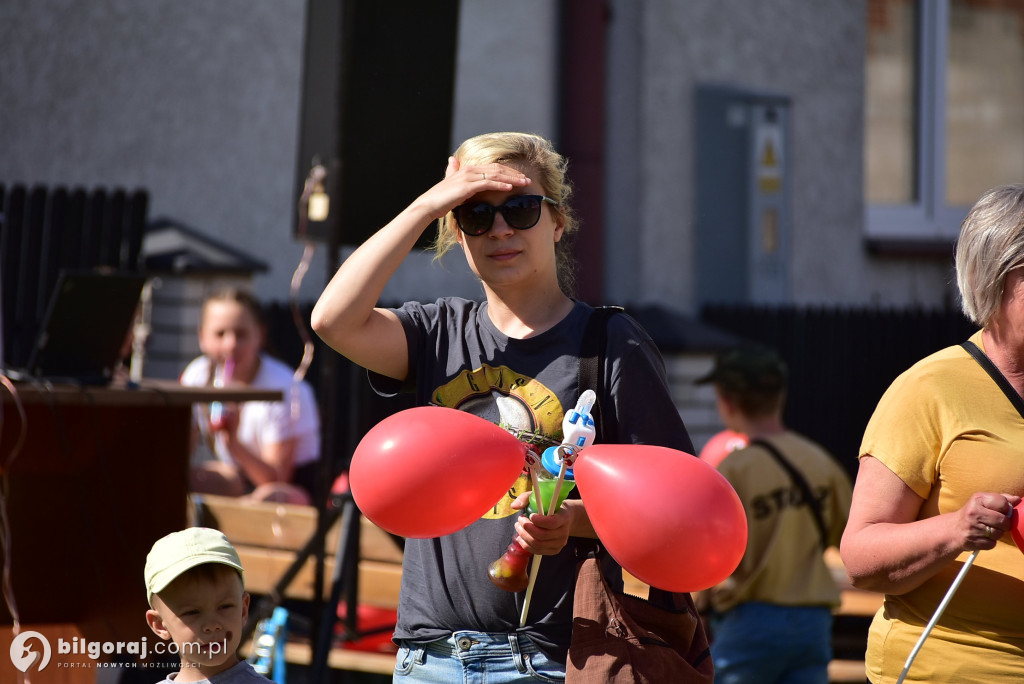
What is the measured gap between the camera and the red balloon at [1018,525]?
1.88 metres

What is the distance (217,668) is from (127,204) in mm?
4415

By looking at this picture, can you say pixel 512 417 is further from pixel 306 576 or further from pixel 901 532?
pixel 306 576

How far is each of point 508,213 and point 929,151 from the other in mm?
8169

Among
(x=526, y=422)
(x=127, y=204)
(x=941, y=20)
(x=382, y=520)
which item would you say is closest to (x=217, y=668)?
(x=382, y=520)

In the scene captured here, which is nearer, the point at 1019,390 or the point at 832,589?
the point at 1019,390

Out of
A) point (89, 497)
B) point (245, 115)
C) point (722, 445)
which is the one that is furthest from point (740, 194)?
point (89, 497)

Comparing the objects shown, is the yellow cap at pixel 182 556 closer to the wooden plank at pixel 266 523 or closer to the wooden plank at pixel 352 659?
the wooden plank at pixel 352 659

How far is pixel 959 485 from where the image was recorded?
202cm

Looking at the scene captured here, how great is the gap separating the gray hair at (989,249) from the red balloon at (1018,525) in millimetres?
380

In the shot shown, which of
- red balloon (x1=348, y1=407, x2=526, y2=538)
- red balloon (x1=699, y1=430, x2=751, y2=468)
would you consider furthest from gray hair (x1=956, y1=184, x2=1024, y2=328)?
red balloon (x1=699, y1=430, x2=751, y2=468)

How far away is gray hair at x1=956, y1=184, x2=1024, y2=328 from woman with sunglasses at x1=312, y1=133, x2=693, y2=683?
22.7 inches

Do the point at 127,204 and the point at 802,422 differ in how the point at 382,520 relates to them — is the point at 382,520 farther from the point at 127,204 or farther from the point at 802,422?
the point at 802,422

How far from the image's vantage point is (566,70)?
7891 mm

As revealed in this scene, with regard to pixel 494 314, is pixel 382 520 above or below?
below
